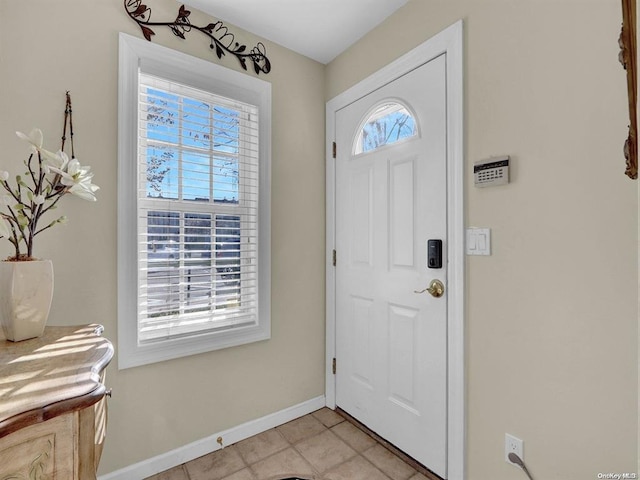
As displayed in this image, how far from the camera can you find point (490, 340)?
1.43 metres

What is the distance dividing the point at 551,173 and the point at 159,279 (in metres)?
1.87

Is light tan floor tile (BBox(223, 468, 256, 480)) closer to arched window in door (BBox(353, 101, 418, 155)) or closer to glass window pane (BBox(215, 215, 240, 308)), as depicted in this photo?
glass window pane (BBox(215, 215, 240, 308))

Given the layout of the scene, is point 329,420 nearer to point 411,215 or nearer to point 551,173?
point 411,215

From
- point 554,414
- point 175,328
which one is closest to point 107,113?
point 175,328

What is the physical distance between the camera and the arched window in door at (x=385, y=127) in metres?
1.80

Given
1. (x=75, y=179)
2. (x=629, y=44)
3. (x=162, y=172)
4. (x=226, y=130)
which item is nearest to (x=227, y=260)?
(x=162, y=172)

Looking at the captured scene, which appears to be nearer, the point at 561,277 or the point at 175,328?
the point at 561,277

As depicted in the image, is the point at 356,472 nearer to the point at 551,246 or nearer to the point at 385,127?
the point at 551,246

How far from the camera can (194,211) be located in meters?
1.83

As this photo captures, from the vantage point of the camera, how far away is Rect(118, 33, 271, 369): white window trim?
1.59 m

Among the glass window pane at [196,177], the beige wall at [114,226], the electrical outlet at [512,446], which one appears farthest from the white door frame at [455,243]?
the glass window pane at [196,177]

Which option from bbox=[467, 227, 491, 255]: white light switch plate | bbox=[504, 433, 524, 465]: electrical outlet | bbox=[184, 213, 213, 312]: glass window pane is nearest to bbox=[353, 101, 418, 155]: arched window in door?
bbox=[467, 227, 491, 255]: white light switch plate

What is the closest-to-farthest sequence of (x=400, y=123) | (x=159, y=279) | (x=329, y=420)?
(x=159, y=279), (x=400, y=123), (x=329, y=420)

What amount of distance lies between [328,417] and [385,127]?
1945 millimetres
